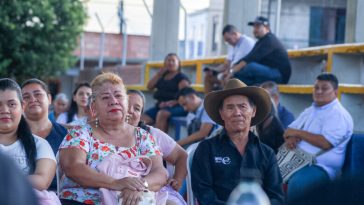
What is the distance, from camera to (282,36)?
37.1 meters

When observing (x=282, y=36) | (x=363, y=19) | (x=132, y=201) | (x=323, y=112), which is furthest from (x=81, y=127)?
(x=282, y=36)

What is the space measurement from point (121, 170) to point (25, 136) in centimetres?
69

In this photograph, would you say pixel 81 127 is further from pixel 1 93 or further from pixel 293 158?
pixel 293 158

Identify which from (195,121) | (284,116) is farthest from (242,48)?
(284,116)

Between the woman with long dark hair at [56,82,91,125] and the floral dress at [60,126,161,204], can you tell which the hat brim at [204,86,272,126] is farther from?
the woman with long dark hair at [56,82,91,125]

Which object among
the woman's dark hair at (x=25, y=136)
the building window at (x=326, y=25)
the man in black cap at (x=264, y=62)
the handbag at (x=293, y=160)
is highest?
the building window at (x=326, y=25)

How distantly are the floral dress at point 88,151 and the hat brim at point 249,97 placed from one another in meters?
0.69

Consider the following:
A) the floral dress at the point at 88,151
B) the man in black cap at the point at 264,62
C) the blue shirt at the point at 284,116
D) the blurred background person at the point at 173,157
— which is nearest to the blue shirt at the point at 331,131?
the blue shirt at the point at 284,116

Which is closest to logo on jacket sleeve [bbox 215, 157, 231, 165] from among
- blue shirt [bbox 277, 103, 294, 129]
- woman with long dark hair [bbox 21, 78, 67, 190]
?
woman with long dark hair [bbox 21, 78, 67, 190]

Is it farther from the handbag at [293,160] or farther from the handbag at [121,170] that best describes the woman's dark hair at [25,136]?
the handbag at [293,160]

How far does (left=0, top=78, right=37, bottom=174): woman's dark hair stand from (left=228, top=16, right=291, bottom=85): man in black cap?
5422mm

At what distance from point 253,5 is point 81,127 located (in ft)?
28.0

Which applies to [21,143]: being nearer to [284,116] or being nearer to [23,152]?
[23,152]

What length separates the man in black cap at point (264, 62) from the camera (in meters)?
10.8
